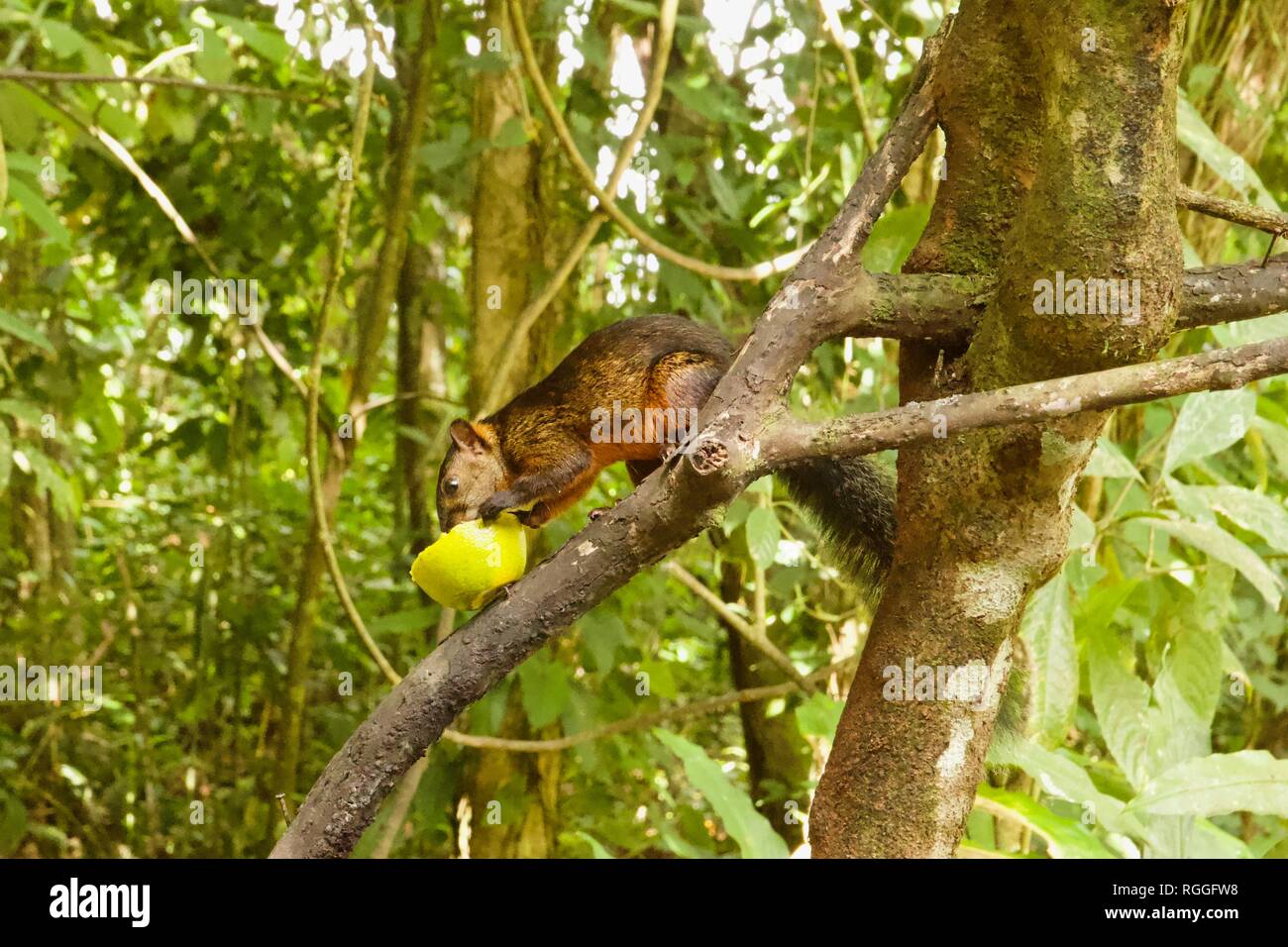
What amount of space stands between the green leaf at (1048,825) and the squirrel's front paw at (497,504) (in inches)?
35.2

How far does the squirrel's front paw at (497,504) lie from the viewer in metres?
1.94

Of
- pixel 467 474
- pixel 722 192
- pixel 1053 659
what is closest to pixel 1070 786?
pixel 1053 659

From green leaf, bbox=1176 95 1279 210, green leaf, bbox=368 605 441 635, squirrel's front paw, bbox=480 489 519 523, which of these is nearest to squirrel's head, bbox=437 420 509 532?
squirrel's front paw, bbox=480 489 519 523

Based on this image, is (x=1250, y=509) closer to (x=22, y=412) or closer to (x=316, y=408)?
(x=316, y=408)

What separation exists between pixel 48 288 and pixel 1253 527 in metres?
3.38

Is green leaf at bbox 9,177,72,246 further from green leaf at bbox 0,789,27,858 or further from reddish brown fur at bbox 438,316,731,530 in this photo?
green leaf at bbox 0,789,27,858

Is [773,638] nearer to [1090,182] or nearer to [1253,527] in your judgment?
[1253,527]

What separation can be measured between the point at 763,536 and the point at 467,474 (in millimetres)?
677

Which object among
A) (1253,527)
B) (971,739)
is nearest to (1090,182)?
(971,739)

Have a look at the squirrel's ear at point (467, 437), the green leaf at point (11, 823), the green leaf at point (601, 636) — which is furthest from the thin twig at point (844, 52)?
the green leaf at point (11, 823)

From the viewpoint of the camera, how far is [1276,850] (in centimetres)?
213

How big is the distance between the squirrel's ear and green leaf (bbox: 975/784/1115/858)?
113 centimetres

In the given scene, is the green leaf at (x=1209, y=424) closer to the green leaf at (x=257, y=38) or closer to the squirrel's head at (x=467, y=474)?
the squirrel's head at (x=467, y=474)

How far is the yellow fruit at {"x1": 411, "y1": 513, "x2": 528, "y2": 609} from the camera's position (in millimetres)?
1388
